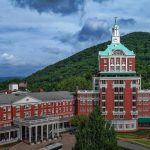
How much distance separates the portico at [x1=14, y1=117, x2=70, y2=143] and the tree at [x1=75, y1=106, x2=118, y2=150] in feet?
99.5

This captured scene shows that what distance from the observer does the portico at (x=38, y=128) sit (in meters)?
96.9

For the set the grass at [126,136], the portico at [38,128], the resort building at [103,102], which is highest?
the resort building at [103,102]

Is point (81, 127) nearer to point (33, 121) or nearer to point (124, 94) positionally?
point (33, 121)

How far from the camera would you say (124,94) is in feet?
365

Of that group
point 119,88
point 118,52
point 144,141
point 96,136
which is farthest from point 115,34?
point 96,136

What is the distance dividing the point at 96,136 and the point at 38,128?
1524 inches

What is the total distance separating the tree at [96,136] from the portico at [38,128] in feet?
99.5

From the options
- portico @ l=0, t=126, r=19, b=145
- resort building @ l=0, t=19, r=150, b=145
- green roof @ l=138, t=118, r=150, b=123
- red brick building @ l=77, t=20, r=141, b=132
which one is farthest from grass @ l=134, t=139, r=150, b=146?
portico @ l=0, t=126, r=19, b=145

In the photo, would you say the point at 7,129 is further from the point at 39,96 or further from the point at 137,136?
the point at 137,136

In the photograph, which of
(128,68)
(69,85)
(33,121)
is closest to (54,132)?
(33,121)

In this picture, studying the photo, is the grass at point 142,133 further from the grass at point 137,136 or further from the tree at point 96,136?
the tree at point 96,136

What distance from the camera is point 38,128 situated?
10300 cm

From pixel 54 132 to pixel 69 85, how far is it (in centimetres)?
5967

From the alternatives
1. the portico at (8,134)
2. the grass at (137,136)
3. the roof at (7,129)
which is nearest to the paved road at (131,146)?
the grass at (137,136)
